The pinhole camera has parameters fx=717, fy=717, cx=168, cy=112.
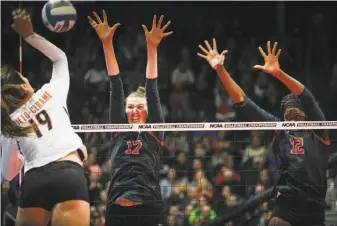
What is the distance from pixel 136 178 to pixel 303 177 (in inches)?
69.6

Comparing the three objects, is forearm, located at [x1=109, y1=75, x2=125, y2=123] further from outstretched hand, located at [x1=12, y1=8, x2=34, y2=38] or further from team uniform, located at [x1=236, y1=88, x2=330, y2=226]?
team uniform, located at [x1=236, y1=88, x2=330, y2=226]

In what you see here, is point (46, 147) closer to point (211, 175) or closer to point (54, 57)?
point (54, 57)

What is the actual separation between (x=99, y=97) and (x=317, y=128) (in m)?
4.62

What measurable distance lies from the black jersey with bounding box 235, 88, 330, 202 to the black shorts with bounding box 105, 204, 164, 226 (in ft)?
4.60

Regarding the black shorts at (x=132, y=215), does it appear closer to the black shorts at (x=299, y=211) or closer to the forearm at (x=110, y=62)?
the black shorts at (x=299, y=211)

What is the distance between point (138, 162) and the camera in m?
7.56

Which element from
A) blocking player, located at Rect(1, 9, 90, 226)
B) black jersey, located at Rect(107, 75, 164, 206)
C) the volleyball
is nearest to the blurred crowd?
black jersey, located at Rect(107, 75, 164, 206)

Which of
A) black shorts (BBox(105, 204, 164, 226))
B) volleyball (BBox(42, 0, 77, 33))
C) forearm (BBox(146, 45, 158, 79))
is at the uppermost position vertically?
volleyball (BBox(42, 0, 77, 33))

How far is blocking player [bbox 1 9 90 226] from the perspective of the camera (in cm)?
618

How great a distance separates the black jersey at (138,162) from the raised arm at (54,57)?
1125 millimetres

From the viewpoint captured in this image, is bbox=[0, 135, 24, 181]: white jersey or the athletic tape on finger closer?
bbox=[0, 135, 24, 181]: white jersey

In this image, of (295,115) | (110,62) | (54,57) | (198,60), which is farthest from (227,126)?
(198,60)

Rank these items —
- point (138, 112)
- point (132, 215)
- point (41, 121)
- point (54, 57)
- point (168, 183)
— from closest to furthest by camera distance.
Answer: point (41, 121) → point (54, 57) → point (132, 215) → point (138, 112) → point (168, 183)

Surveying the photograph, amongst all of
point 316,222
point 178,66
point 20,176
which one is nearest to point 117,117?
point 20,176
